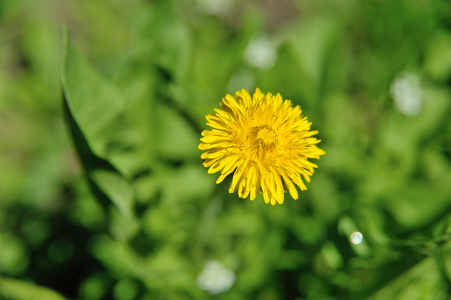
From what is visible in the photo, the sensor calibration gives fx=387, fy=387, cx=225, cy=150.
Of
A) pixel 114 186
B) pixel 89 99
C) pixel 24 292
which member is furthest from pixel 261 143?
pixel 24 292

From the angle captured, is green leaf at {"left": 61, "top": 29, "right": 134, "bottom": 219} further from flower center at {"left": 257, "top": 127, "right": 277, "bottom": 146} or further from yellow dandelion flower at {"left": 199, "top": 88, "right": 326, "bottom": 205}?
flower center at {"left": 257, "top": 127, "right": 277, "bottom": 146}

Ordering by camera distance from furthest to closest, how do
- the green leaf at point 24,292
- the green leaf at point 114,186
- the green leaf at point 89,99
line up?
1. the green leaf at point 24,292
2. the green leaf at point 114,186
3. the green leaf at point 89,99

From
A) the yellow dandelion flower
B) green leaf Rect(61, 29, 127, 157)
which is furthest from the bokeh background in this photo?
the yellow dandelion flower

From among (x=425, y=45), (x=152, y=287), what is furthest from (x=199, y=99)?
(x=425, y=45)

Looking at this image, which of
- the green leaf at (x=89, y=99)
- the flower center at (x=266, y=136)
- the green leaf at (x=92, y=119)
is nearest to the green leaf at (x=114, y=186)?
the green leaf at (x=92, y=119)

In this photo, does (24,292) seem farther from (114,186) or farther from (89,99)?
(89,99)

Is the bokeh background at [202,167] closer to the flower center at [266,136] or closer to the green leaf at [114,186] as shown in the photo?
the green leaf at [114,186]
